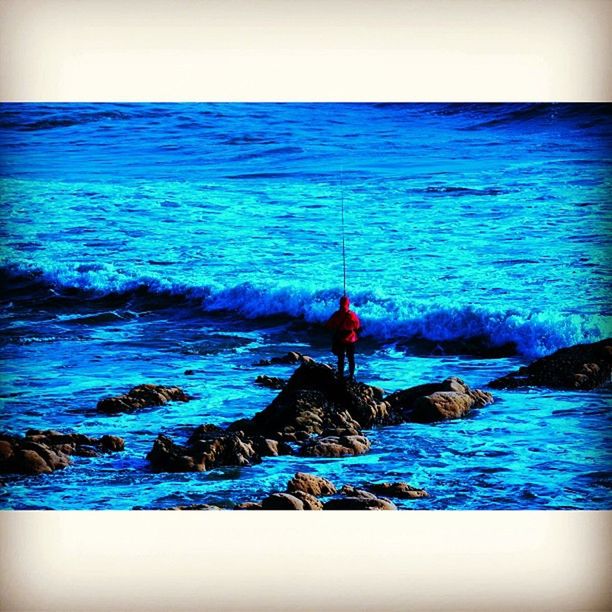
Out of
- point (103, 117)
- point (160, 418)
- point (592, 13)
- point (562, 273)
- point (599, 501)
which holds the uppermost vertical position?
point (592, 13)

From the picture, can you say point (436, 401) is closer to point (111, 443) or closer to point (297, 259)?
point (297, 259)

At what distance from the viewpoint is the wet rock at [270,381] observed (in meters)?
6.82

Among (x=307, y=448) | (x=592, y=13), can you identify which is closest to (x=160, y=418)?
(x=307, y=448)

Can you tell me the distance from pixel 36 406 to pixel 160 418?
628 mm

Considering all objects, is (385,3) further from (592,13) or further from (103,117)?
(103,117)

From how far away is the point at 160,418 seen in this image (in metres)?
6.71

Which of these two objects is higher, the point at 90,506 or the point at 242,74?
the point at 242,74

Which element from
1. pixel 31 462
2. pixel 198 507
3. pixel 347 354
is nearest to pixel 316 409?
pixel 347 354

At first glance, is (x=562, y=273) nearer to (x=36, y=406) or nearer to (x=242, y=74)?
(x=242, y=74)

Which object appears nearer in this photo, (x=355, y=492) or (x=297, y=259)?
(x=355, y=492)

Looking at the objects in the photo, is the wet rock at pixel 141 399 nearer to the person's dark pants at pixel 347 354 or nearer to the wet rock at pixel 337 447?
the wet rock at pixel 337 447

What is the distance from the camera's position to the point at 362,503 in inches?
260

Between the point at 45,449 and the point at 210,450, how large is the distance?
0.82 meters

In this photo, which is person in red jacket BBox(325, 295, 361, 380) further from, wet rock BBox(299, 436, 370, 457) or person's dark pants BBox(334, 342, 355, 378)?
wet rock BBox(299, 436, 370, 457)
